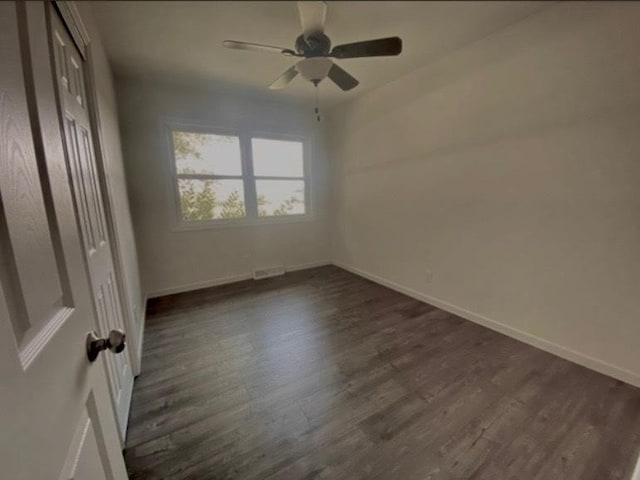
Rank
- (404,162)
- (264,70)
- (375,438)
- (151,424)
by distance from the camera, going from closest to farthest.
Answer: (375,438) < (151,424) < (264,70) < (404,162)

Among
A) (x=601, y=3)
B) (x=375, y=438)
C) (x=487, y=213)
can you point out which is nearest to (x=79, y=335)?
(x=601, y=3)

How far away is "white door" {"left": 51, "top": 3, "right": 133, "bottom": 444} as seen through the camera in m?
1.15

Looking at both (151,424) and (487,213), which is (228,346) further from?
(487,213)

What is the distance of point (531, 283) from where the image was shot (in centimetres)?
215

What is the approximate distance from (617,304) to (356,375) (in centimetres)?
174

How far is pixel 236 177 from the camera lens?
3.70 metres

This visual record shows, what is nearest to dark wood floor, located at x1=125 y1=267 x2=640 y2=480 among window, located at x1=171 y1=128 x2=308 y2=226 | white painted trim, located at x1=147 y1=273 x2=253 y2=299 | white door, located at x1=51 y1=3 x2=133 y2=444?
white door, located at x1=51 y1=3 x2=133 y2=444

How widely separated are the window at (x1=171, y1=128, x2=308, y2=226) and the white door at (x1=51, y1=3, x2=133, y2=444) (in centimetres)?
189

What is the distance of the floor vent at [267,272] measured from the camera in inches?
155

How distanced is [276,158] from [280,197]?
56 centimetres

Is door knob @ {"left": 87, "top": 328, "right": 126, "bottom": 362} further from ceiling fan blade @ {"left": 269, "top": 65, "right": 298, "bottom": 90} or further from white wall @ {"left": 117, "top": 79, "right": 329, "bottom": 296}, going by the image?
white wall @ {"left": 117, "top": 79, "right": 329, "bottom": 296}

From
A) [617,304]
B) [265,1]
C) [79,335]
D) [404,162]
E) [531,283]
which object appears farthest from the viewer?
[404,162]

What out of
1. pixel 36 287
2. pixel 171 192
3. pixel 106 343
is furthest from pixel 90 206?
pixel 171 192

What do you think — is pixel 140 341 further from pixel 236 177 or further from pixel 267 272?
pixel 236 177
